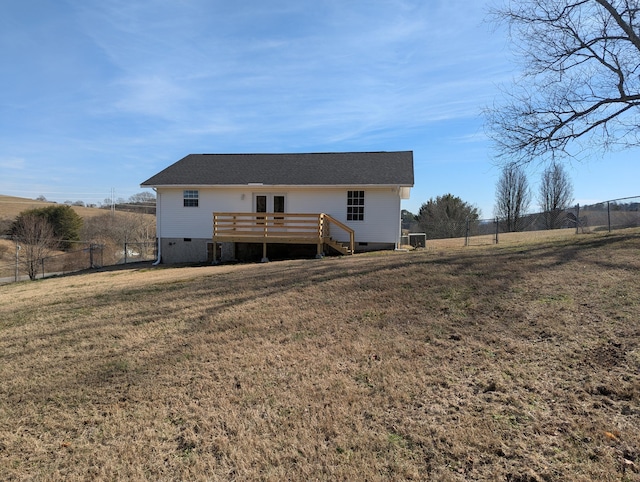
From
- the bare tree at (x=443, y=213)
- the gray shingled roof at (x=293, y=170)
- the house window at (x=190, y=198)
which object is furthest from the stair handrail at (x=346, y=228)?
the bare tree at (x=443, y=213)

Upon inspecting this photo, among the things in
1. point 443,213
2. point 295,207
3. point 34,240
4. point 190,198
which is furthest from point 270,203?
point 443,213

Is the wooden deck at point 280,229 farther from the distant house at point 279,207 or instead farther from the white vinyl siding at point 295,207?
the white vinyl siding at point 295,207

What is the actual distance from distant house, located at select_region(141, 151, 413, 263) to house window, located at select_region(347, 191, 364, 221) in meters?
0.05

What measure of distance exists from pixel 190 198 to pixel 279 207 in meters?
4.37

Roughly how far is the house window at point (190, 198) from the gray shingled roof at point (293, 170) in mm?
508

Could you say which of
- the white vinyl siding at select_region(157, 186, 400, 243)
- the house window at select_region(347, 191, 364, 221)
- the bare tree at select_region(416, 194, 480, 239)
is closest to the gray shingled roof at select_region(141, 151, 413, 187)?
the white vinyl siding at select_region(157, 186, 400, 243)

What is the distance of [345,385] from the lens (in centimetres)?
410

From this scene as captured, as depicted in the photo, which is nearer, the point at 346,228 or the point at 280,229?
the point at 346,228

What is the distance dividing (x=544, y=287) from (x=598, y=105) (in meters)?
8.31

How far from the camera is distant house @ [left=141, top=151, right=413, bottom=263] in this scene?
17.0 meters

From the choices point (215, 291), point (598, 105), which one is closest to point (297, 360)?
point (215, 291)

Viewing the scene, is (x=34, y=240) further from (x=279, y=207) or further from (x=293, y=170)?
(x=293, y=170)

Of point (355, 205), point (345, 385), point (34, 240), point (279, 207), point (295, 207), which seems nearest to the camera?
point (345, 385)

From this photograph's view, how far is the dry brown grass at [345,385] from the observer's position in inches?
118
